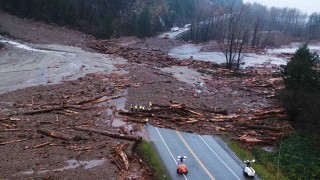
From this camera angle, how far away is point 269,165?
974 inches

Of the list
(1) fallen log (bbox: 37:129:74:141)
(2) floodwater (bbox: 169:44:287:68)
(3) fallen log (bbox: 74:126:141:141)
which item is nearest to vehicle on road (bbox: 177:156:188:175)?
(3) fallen log (bbox: 74:126:141:141)

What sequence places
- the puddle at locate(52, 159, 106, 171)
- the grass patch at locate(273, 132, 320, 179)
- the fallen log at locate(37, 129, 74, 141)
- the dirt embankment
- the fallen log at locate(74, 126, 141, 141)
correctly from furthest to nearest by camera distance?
the dirt embankment → the fallen log at locate(74, 126, 141, 141) → the fallen log at locate(37, 129, 74, 141) → the grass patch at locate(273, 132, 320, 179) → the puddle at locate(52, 159, 106, 171)

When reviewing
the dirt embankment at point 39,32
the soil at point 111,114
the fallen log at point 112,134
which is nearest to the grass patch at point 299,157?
the soil at point 111,114

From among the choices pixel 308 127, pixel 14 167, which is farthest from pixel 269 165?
pixel 14 167

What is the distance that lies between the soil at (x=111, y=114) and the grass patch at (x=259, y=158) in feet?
5.42

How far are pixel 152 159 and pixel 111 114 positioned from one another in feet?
34.8

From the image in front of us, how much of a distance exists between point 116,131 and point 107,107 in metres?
7.27

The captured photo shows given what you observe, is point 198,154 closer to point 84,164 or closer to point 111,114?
point 84,164

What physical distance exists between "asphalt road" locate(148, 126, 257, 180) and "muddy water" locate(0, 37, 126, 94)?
851 inches

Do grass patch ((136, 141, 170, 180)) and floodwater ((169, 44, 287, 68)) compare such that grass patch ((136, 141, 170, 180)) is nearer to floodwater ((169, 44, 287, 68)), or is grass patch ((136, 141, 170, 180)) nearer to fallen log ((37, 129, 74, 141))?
fallen log ((37, 129, 74, 141))

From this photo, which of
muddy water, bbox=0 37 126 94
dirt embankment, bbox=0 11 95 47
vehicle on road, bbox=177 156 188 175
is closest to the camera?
vehicle on road, bbox=177 156 188 175

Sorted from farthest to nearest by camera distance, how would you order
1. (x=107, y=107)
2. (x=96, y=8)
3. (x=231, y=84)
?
1. (x=96, y=8)
2. (x=231, y=84)
3. (x=107, y=107)

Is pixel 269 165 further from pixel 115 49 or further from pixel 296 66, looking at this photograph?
pixel 115 49

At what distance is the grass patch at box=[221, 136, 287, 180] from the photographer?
2333 centimetres
